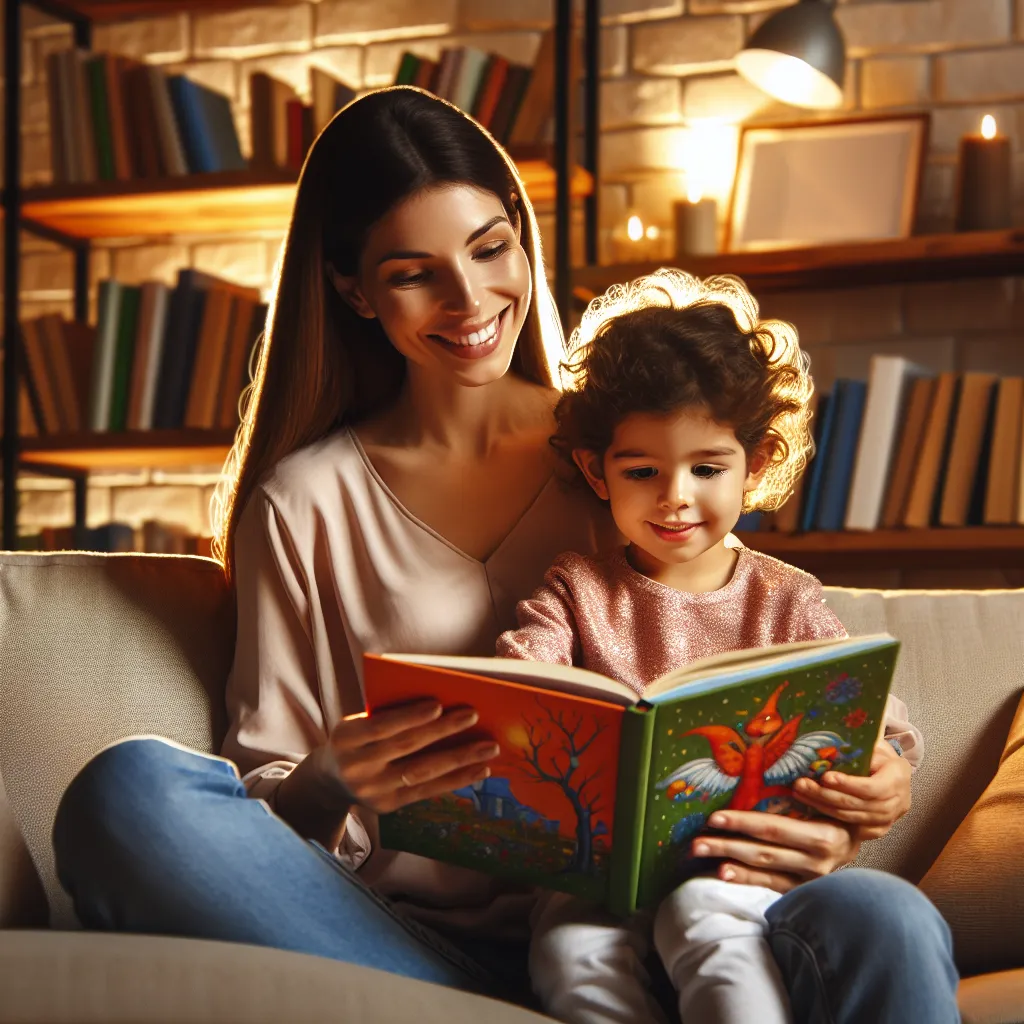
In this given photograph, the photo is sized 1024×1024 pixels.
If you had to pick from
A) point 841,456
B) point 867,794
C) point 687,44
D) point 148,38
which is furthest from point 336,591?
point 148,38

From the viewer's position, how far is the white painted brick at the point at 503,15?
8.64ft

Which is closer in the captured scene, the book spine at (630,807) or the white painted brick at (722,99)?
the book spine at (630,807)

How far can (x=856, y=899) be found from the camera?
919 mm

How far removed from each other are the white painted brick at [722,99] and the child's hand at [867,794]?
1701mm

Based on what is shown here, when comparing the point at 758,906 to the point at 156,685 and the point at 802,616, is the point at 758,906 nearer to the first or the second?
the point at 802,616

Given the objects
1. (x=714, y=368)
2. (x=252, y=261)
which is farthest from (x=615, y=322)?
(x=252, y=261)

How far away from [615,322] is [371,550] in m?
0.35

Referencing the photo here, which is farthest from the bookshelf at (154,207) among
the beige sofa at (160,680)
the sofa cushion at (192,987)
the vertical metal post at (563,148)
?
the sofa cushion at (192,987)

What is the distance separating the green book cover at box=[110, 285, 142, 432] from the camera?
2.51 meters

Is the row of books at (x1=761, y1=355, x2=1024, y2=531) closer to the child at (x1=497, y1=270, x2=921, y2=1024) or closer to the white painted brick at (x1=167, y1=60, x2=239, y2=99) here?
the child at (x1=497, y1=270, x2=921, y2=1024)

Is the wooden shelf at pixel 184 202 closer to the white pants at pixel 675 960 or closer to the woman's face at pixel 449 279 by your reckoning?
the woman's face at pixel 449 279

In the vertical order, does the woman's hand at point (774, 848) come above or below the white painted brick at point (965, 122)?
below

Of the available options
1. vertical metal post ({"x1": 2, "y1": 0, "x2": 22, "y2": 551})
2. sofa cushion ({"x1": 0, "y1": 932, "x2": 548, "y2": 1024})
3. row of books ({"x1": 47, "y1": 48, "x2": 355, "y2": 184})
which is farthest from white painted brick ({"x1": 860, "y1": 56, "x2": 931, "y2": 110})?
sofa cushion ({"x1": 0, "y1": 932, "x2": 548, "y2": 1024})

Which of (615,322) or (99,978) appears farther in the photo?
(615,322)
